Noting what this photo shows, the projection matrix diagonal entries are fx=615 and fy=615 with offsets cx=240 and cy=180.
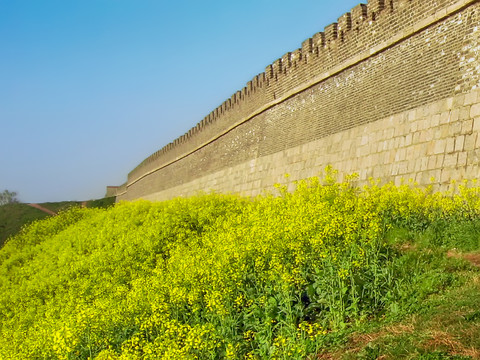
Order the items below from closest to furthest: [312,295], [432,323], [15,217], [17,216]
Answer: [432,323], [312,295], [15,217], [17,216]

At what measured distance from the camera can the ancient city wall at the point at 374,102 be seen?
9.59m

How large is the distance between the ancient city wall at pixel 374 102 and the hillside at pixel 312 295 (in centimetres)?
89

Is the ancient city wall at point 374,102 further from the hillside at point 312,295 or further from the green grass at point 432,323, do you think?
the green grass at point 432,323

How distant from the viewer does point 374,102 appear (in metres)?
12.1

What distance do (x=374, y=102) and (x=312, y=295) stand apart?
22.3 ft

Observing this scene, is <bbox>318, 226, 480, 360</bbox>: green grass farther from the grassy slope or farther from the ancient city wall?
the grassy slope

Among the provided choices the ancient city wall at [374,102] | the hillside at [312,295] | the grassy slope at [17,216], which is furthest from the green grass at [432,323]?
the grassy slope at [17,216]

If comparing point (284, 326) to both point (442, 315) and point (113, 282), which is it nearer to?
point (442, 315)

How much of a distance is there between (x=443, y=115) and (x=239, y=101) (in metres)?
11.9

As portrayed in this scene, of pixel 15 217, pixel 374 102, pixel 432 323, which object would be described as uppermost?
pixel 374 102

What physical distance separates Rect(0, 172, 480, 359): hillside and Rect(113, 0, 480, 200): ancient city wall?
0.89 meters

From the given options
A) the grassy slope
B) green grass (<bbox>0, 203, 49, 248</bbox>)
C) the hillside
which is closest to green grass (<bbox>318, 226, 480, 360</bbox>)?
the hillside

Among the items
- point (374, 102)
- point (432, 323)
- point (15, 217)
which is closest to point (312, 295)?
point (432, 323)

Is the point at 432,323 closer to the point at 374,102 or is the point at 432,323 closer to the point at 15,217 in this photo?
the point at 374,102
